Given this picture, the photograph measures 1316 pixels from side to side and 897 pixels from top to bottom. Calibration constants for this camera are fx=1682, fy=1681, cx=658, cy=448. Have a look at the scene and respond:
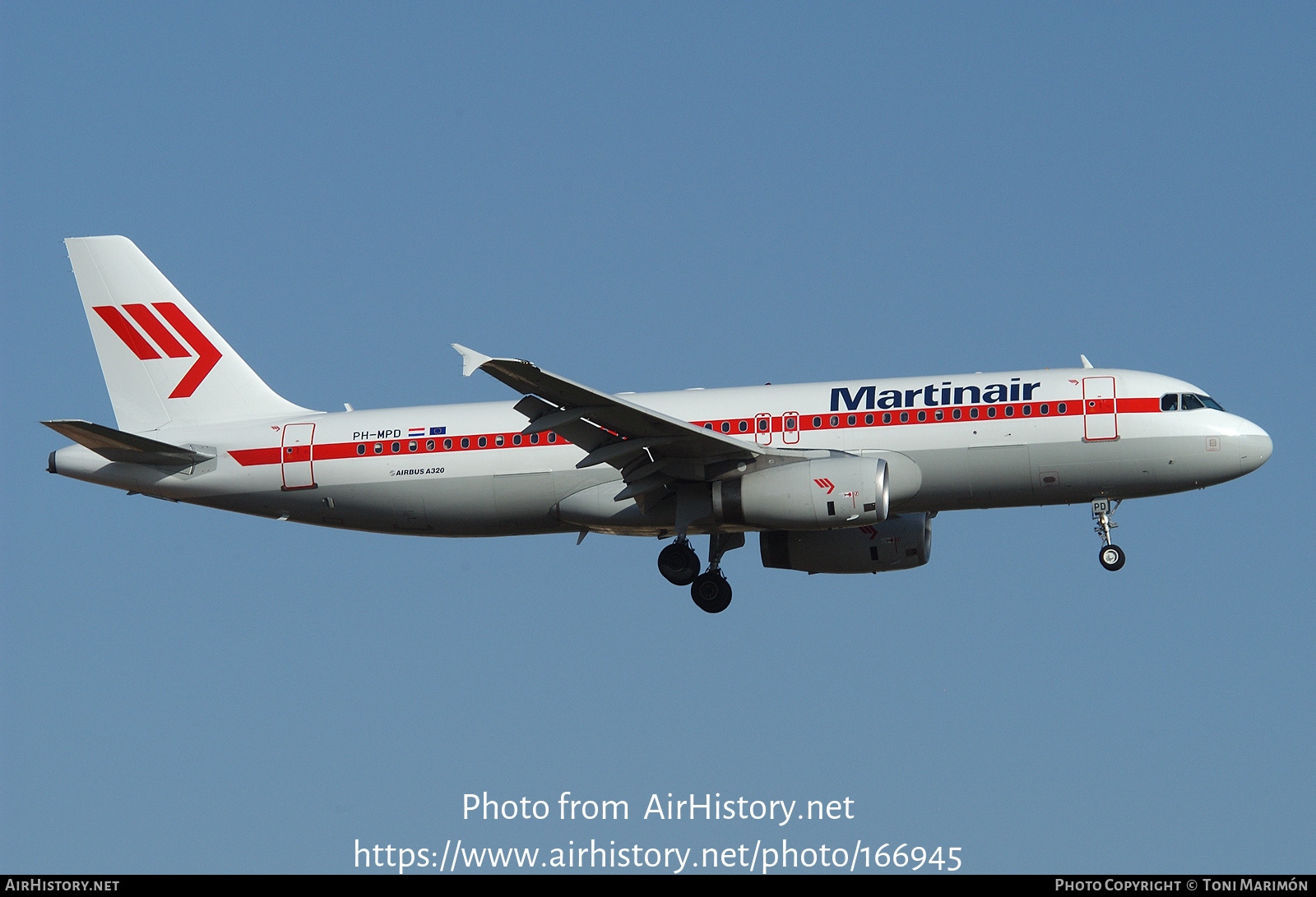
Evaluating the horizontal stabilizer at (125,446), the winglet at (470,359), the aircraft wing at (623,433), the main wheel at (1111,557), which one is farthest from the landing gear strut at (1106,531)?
the horizontal stabilizer at (125,446)

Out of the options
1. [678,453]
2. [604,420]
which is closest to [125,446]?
[604,420]

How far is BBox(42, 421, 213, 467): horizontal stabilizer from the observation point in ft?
120

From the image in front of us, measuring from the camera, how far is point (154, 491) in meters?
39.1

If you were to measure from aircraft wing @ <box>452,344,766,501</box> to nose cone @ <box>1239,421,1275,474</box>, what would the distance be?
10135 mm

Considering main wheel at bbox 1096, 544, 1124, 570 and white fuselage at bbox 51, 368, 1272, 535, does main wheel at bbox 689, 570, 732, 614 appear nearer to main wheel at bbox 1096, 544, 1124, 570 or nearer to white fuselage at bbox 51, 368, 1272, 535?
white fuselage at bbox 51, 368, 1272, 535

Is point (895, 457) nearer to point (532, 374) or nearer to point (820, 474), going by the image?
point (820, 474)

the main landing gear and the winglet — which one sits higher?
the winglet

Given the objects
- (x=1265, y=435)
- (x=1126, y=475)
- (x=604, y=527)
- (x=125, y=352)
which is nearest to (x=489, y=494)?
(x=604, y=527)

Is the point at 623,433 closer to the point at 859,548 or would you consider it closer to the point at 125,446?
the point at 859,548

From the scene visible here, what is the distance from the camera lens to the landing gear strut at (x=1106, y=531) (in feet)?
120

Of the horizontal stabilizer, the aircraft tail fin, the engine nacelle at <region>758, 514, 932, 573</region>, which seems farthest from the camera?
the aircraft tail fin

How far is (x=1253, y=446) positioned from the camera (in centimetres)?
3559

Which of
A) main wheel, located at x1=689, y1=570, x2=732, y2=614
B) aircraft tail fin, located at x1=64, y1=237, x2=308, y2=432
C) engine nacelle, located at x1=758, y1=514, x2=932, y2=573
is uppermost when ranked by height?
aircraft tail fin, located at x1=64, y1=237, x2=308, y2=432

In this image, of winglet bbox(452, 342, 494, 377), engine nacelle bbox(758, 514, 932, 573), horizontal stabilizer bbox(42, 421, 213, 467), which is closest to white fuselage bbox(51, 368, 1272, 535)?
horizontal stabilizer bbox(42, 421, 213, 467)
